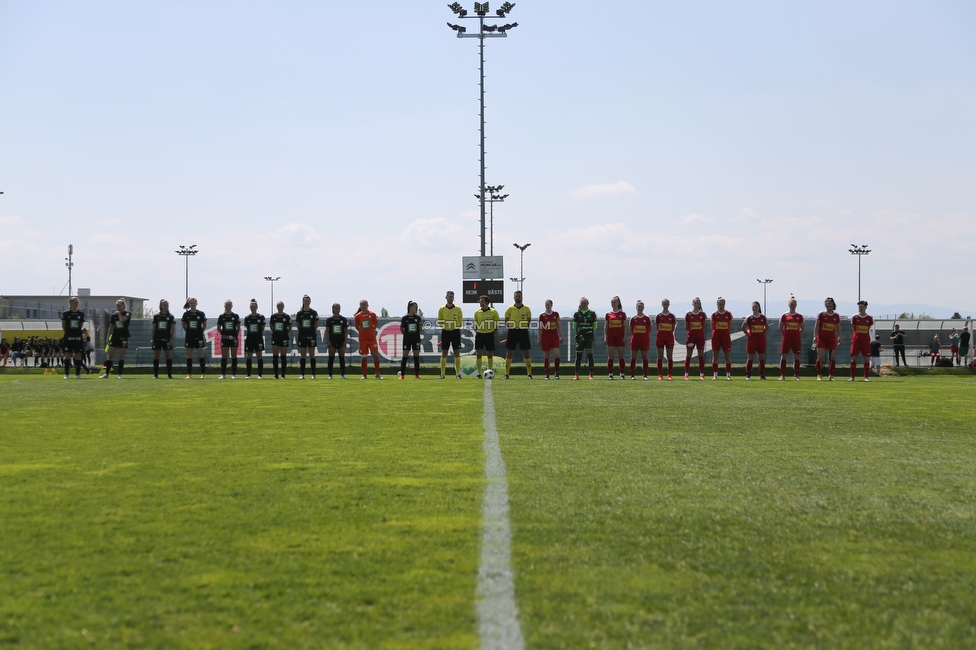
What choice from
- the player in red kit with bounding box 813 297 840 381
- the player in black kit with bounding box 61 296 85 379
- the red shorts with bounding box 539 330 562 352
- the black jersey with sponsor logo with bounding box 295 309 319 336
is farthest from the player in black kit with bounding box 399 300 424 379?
the player in red kit with bounding box 813 297 840 381

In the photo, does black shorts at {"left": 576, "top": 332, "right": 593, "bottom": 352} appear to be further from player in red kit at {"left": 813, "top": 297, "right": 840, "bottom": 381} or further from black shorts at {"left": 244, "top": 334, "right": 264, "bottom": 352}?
black shorts at {"left": 244, "top": 334, "right": 264, "bottom": 352}

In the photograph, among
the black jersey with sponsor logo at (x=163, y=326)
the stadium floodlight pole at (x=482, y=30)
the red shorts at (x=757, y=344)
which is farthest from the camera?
the stadium floodlight pole at (x=482, y=30)

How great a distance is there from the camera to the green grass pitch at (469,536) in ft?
10.2

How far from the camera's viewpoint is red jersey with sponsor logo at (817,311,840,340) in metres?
21.1

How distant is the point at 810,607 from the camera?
10.9 feet

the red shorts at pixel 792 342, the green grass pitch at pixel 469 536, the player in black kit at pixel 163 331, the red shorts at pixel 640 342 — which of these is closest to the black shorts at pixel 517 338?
the red shorts at pixel 640 342

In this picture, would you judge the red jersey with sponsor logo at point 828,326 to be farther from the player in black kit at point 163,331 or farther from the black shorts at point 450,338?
the player in black kit at point 163,331

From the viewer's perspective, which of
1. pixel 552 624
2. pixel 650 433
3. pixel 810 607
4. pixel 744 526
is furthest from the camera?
pixel 650 433

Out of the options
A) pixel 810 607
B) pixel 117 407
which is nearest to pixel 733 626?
Result: pixel 810 607

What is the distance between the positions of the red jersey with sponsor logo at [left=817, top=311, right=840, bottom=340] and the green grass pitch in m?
12.3

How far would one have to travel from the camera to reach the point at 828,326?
834 inches

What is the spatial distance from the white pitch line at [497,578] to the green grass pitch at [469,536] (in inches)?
2.2

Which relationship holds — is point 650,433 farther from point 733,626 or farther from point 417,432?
point 733,626

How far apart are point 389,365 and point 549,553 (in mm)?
27994
